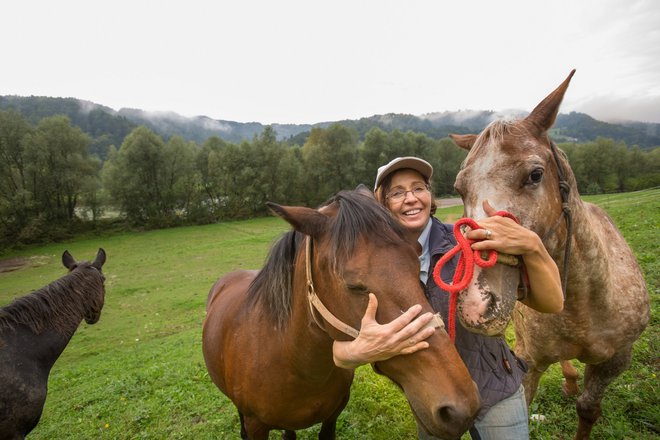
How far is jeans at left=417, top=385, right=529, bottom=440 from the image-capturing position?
2.03m

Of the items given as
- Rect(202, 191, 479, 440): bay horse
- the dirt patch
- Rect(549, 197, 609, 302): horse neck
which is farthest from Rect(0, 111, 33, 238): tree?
Rect(549, 197, 609, 302): horse neck

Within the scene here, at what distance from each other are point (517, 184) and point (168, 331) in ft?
38.2

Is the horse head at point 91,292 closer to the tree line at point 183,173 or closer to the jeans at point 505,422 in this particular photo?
the jeans at point 505,422

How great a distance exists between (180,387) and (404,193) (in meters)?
6.15

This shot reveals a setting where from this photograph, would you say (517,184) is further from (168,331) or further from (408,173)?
(168,331)

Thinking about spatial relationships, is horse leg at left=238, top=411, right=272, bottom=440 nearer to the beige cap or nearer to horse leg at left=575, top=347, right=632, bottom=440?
the beige cap

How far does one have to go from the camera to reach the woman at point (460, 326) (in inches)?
61.6

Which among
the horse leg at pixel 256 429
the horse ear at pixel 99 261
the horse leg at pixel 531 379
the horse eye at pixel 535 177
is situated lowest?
the horse leg at pixel 256 429

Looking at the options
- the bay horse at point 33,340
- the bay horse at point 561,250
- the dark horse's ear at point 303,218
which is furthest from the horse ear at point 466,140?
the bay horse at point 33,340

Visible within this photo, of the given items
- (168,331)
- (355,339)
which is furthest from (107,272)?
(355,339)

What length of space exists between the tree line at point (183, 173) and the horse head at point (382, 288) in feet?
136

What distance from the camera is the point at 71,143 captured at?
34.7 m

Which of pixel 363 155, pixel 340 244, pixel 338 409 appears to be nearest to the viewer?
pixel 340 244

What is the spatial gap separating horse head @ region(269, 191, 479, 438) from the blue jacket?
54 cm
